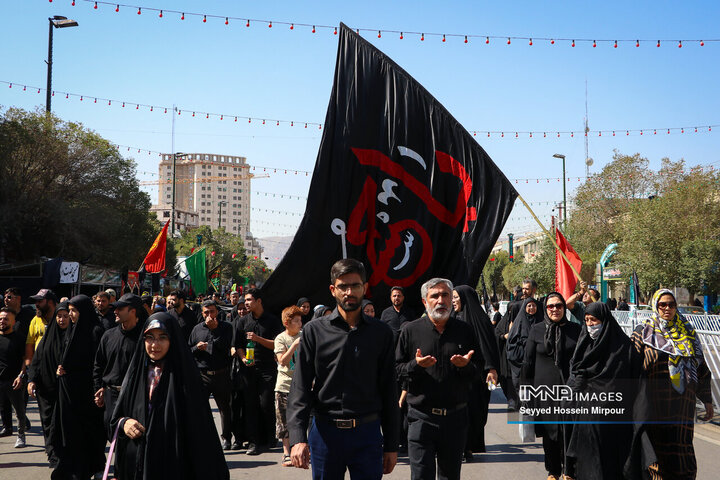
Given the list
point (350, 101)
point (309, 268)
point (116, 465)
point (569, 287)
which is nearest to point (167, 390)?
point (116, 465)

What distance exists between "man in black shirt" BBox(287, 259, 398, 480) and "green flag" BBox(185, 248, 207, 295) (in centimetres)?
1882

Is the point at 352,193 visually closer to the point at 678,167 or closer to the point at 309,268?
the point at 309,268

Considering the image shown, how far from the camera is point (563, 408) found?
21.2 ft

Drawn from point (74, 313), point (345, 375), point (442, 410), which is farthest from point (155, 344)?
point (74, 313)

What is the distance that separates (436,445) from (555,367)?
2665mm

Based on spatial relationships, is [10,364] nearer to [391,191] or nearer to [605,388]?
[391,191]

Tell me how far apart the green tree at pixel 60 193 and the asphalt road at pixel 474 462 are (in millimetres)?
20548

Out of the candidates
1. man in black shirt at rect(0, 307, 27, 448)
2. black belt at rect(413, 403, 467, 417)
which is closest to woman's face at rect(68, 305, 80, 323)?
man in black shirt at rect(0, 307, 27, 448)

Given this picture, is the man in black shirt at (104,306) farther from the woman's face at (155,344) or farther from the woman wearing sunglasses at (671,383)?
the woman wearing sunglasses at (671,383)

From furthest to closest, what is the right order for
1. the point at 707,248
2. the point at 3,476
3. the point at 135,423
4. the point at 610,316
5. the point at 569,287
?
1. the point at 707,248
2. the point at 569,287
3. the point at 3,476
4. the point at 610,316
5. the point at 135,423

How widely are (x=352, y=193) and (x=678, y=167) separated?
111 feet

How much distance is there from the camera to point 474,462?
7535mm

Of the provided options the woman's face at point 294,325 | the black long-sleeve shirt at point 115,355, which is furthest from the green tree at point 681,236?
the black long-sleeve shirt at point 115,355

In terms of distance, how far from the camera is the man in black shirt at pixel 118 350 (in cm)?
585
